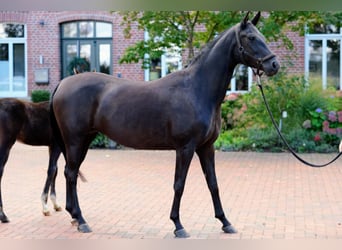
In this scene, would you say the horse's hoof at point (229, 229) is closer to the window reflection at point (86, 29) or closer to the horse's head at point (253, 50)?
the horse's head at point (253, 50)

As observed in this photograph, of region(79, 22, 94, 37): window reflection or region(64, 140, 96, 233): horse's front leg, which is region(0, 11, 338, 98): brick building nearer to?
region(79, 22, 94, 37): window reflection

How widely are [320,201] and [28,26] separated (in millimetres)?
15844

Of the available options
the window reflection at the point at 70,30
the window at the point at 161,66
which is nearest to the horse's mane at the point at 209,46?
the window at the point at 161,66

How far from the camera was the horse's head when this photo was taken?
202 inches

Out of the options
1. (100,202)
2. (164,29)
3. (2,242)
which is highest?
(164,29)

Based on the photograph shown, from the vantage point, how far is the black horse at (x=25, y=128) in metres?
6.40

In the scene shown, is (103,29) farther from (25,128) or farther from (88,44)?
(25,128)

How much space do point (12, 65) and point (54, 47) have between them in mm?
1881

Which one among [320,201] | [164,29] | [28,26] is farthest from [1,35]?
[320,201]

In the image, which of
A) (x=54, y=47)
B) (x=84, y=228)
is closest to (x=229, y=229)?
(x=84, y=228)

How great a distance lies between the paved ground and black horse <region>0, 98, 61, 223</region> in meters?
0.65

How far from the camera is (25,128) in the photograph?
6.59 m

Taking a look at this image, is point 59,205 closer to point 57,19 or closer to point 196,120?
point 196,120

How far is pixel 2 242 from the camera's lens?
8.35 feet
